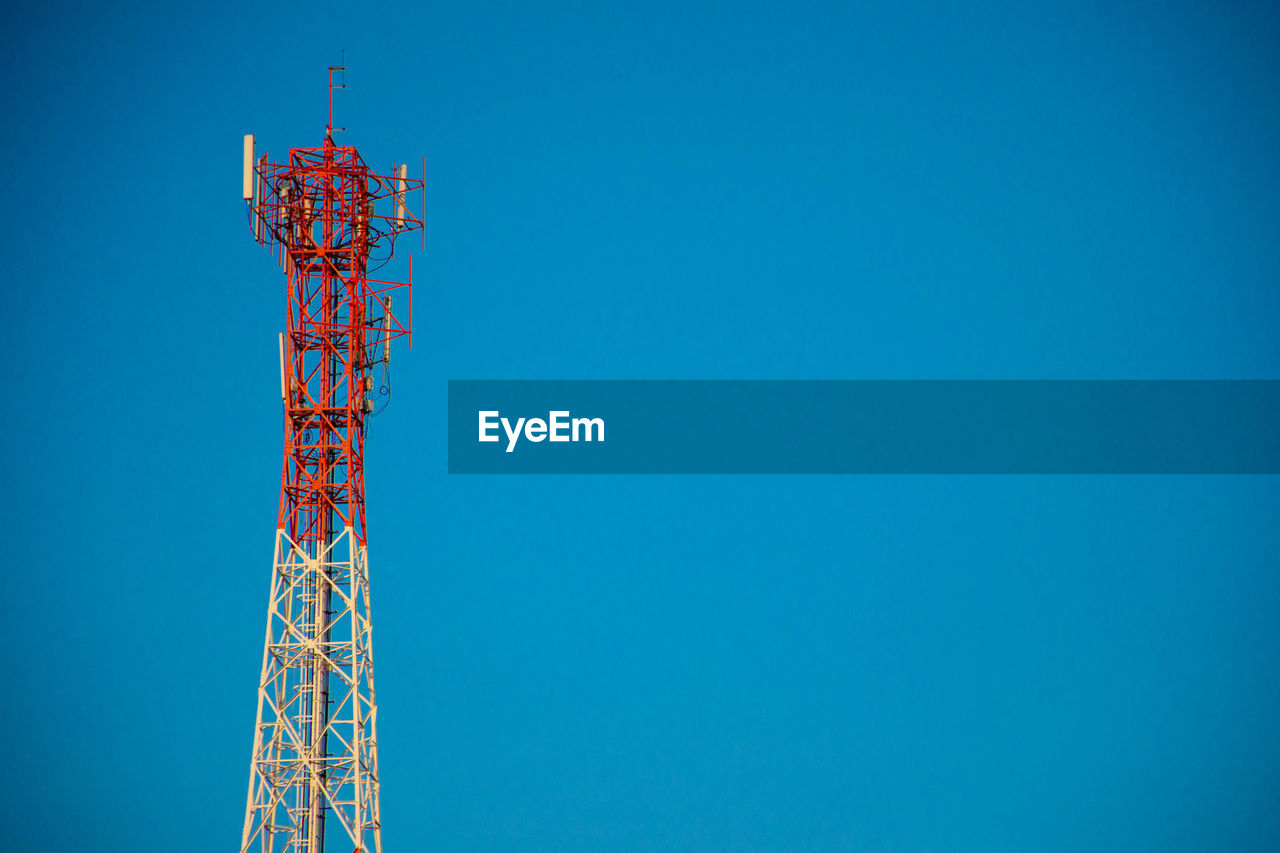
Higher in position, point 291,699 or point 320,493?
point 320,493

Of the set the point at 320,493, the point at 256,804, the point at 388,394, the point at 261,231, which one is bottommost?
the point at 256,804

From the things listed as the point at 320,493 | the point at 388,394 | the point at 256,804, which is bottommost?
the point at 256,804

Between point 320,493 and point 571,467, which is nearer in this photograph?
point 320,493

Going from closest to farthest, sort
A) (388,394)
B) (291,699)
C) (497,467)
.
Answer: (291,699) → (388,394) → (497,467)

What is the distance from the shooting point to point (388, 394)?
45688 millimetres

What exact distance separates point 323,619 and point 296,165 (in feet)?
39.1

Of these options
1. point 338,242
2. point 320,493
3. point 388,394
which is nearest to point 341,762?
point 320,493

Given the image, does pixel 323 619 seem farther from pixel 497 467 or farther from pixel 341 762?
pixel 497 467

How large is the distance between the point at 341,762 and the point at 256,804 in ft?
7.93

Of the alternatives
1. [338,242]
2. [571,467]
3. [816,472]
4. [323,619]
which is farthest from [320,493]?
[816,472]

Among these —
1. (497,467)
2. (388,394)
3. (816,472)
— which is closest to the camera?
(388,394)

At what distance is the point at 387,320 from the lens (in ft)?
146

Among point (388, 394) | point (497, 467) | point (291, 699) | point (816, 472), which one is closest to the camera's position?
point (291, 699)

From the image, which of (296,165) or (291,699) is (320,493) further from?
(296,165)
